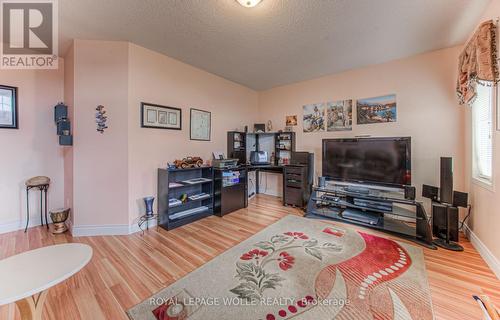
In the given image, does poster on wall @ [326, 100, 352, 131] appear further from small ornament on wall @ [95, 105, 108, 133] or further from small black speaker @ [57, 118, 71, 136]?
small black speaker @ [57, 118, 71, 136]

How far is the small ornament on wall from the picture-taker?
2541mm

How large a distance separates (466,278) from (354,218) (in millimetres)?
1278

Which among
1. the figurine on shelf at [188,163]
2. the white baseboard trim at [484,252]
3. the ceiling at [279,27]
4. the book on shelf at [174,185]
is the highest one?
the ceiling at [279,27]

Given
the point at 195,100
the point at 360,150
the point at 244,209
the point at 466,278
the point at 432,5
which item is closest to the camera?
the point at 466,278

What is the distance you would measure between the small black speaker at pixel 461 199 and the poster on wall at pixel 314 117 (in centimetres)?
214

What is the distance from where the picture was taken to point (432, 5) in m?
1.89

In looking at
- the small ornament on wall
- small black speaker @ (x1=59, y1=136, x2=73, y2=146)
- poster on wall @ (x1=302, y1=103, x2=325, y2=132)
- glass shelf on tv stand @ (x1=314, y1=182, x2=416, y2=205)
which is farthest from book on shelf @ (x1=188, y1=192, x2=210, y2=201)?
poster on wall @ (x1=302, y1=103, x2=325, y2=132)

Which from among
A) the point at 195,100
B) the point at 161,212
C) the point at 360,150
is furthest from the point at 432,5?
the point at 161,212

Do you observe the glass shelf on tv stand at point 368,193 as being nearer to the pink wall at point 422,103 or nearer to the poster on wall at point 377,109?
the pink wall at point 422,103

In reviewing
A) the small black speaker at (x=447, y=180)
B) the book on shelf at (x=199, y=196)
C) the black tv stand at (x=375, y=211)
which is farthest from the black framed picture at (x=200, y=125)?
the small black speaker at (x=447, y=180)

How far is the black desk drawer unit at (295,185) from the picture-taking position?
3.68 meters

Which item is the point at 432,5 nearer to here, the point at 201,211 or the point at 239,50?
the point at 239,50

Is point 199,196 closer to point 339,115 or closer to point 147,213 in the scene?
point 147,213

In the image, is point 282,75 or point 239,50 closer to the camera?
point 239,50
